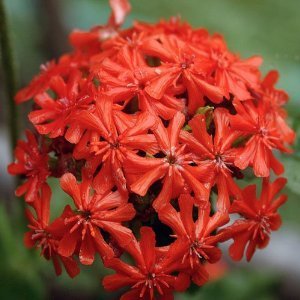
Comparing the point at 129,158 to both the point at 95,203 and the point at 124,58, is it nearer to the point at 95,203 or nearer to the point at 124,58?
the point at 95,203

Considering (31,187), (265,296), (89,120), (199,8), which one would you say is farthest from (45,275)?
(199,8)

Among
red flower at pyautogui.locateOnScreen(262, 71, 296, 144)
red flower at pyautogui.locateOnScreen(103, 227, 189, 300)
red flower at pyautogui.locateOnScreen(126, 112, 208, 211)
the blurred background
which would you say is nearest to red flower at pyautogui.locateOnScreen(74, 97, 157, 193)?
red flower at pyautogui.locateOnScreen(126, 112, 208, 211)

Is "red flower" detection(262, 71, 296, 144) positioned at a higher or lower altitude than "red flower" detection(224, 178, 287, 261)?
higher

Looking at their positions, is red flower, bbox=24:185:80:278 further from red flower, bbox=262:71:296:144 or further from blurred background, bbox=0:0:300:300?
red flower, bbox=262:71:296:144

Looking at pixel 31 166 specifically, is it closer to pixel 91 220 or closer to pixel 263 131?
pixel 91 220

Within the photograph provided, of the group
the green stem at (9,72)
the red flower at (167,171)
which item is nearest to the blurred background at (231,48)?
the green stem at (9,72)
